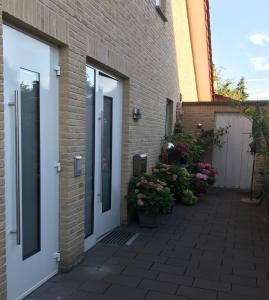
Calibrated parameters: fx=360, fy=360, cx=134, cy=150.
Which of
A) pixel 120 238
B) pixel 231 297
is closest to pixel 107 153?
pixel 120 238

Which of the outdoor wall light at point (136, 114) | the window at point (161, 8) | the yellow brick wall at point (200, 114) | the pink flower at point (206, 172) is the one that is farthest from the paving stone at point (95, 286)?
the yellow brick wall at point (200, 114)

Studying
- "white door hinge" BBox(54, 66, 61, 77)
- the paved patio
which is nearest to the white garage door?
the paved patio

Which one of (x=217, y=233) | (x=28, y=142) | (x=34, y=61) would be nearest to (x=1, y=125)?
(x=28, y=142)

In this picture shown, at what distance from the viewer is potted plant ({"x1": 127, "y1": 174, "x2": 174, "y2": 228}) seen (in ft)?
18.2

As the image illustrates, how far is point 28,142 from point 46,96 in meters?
0.52

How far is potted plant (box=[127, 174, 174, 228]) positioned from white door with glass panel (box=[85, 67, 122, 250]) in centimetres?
29

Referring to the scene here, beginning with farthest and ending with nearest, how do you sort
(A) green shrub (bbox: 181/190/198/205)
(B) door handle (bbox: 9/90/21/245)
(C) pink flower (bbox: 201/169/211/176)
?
(C) pink flower (bbox: 201/169/211/176) → (A) green shrub (bbox: 181/190/198/205) → (B) door handle (bbox: 9/90/21/245)

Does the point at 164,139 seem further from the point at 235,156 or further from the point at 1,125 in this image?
the point at 1,125

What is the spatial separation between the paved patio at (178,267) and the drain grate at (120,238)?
12 cm

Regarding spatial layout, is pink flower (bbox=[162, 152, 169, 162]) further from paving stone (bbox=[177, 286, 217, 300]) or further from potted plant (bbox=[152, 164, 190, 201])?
paving stone (bbox=[177, 286, 217, 300])

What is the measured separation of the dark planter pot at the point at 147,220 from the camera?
229 inches

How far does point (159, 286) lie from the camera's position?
3.72m

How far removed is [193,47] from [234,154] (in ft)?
14.9

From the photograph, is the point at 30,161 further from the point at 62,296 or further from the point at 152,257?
the point at 152,257
